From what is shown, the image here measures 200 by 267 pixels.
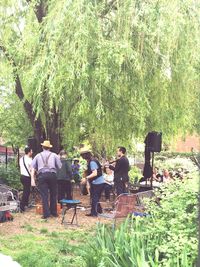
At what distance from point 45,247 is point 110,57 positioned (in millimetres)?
3967

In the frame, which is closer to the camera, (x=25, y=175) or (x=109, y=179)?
(x=25, y=175)

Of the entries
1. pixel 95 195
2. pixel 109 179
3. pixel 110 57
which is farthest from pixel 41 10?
pixel 109 179

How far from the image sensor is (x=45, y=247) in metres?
7.36

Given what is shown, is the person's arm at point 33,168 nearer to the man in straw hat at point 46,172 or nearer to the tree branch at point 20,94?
the man in straw hat at point 46,172

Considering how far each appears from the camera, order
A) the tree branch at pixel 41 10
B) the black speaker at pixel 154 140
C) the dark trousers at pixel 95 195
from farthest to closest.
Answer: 1. the black speaker at pixel 154 140
2. the tree branch at pixel 41 10
3. the dark trousers at pixel 95 195

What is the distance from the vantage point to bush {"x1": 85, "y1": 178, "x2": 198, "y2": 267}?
15.1 ft

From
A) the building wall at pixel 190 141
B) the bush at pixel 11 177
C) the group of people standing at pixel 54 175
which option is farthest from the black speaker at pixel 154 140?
the bush at pixel 11 177

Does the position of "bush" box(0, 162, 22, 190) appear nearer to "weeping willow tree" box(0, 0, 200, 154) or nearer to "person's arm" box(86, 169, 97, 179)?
"weeping willow tree" box(0, 0, 200, 154)

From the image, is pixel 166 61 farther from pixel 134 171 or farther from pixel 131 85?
pixel 134 171

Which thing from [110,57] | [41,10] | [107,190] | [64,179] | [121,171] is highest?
[41,10]

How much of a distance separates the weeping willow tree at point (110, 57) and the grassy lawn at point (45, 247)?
2726 mm

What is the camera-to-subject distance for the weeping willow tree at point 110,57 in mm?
9625

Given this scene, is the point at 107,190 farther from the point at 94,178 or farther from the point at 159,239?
the point at 159,239

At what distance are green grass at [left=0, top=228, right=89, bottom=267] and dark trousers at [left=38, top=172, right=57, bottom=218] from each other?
106 cm
